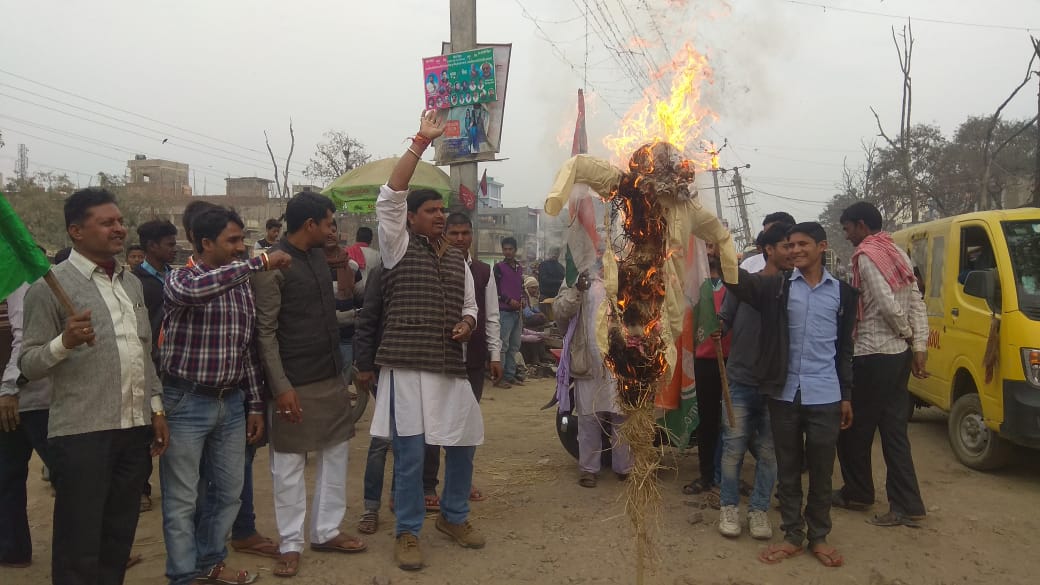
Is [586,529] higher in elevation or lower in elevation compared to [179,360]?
lower

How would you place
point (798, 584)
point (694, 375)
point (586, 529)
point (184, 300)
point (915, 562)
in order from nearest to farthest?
point (184, 300) < point (798, 584) < point (915, 562) < point (586, 529) < point (694, 375)

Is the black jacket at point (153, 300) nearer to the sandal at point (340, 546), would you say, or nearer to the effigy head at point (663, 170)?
the sandal at point (340, 546)

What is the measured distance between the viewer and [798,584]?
3893mm

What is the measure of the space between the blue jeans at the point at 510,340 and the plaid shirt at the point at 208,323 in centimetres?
717

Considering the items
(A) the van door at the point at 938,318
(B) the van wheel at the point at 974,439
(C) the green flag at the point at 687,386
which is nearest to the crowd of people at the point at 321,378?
(C) the green flag at the point at 687,386

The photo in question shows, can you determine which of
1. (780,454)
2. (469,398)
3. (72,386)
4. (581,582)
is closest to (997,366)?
(780,454)

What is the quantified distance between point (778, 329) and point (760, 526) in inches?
53.4

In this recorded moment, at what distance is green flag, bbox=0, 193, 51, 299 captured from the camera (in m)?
2.71

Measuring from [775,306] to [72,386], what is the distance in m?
3.94

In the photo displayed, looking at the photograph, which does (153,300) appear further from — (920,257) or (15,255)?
(920,257)

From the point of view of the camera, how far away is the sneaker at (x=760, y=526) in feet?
14.7

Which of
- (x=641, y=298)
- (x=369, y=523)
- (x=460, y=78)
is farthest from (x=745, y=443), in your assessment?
(x=460, y=78)

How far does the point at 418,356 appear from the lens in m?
4.00

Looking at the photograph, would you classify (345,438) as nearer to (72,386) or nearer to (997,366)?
(72,386)
